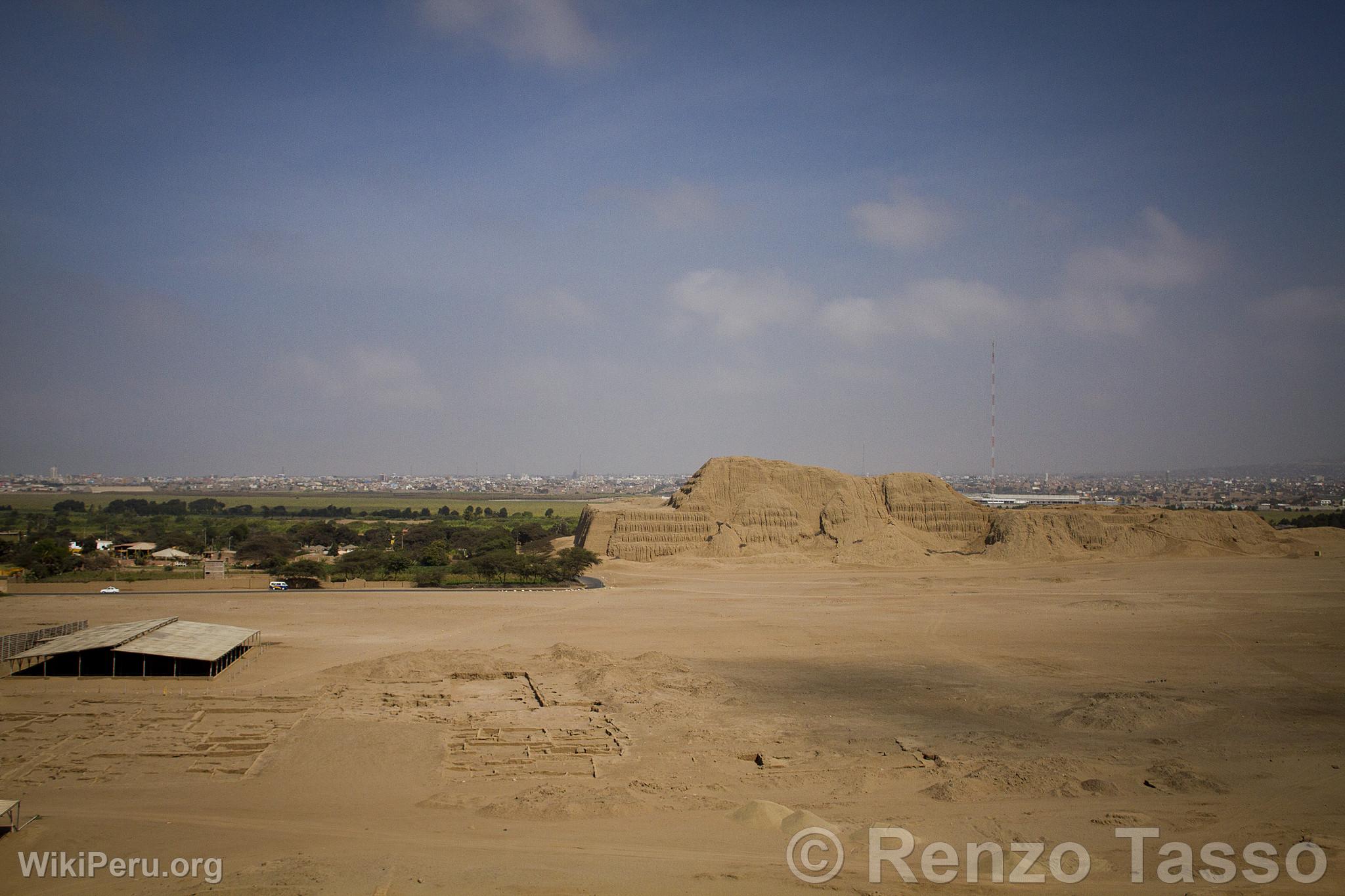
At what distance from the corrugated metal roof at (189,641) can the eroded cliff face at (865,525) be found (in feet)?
132

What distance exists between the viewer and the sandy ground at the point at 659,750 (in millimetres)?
14383

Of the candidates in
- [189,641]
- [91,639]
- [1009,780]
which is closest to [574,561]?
[189,641]

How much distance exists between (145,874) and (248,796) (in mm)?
3771

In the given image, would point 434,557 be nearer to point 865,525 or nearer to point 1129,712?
point 865,525

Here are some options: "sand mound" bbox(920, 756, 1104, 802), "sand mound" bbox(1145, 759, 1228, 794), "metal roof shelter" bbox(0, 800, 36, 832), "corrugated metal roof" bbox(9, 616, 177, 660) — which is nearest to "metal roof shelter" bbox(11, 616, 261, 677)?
"corrugated metal roof" bbox(9, 616, 177, 660)

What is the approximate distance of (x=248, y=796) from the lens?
1716 cm

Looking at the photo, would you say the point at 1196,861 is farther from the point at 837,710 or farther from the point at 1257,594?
the point at 1257,594

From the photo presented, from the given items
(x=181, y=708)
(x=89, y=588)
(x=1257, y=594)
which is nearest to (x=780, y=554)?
(x=1257, y=594)

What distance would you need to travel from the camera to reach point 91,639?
2738 centimetres

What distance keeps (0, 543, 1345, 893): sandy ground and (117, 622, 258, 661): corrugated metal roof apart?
109 centimetres

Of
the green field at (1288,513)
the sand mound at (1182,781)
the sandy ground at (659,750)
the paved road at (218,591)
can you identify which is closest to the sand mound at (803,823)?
the sandy ground at (659,750)

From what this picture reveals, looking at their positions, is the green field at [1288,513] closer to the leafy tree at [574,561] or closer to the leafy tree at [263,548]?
the leafy tree at [574,561]

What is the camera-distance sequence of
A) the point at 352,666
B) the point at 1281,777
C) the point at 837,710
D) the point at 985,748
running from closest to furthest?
1. the point at 1281,777
2. the point at 985,748
3. the point at 837,710
4. the point at 352,666

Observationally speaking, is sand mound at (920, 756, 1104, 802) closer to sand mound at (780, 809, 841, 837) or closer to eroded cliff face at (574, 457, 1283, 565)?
sand mound at (780, 809, 841, 837)
